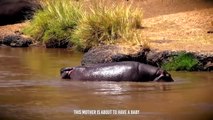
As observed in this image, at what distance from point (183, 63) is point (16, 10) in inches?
437

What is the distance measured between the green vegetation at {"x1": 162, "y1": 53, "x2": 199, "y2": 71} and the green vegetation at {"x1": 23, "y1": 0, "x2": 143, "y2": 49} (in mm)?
1762

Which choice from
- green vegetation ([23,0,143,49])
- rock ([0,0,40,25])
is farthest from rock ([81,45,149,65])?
rock ([0,0,40,25])

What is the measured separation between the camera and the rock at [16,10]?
21859 mm

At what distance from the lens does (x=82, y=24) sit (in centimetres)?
1595

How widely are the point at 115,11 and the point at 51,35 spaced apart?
2.63 meters

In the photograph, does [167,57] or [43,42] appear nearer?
[167,57]

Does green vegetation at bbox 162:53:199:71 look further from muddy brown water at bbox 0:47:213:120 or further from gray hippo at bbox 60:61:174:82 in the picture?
gray hippo at bbox 60:61:174:82

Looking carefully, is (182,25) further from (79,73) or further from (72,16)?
(79,73)

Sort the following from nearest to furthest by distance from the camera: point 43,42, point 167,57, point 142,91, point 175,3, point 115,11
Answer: point 142,91
point 167,57
point 115,11
point 43,42
point 175,3

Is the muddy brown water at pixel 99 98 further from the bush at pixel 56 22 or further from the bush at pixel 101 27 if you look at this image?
the bush at pixel 56 22

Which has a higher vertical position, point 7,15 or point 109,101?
point 7,15

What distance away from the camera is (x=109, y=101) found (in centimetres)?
891

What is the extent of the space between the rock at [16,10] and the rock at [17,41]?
294 cm

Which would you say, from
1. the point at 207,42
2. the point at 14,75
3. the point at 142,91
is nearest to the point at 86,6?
the point at 207,42
